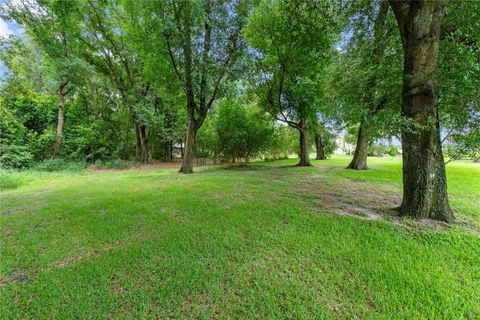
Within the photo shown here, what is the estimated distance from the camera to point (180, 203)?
14.1ft

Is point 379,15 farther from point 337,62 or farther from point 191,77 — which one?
point 191,77

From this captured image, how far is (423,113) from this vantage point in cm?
323

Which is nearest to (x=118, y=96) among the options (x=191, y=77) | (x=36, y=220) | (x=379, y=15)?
(x=191, y=77)

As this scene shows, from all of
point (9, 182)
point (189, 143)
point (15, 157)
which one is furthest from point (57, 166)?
point (189, 143)

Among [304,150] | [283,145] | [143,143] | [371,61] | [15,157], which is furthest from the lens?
[283,145]

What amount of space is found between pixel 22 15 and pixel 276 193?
17.1 metres

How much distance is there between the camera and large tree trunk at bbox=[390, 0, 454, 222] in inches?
127

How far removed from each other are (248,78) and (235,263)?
9.57m

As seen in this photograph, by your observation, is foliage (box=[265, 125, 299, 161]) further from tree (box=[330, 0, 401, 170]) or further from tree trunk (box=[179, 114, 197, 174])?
tree (box=[330, 0, 401, 170])

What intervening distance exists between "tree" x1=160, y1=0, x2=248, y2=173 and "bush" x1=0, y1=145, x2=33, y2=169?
9.71 meters

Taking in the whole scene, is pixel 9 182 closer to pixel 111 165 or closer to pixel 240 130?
pixel 111 165

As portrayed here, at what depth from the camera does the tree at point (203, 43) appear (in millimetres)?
7598

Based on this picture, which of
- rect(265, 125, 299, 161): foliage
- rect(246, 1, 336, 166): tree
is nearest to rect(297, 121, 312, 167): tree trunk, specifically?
rect(246, 1, 336, 166): tree

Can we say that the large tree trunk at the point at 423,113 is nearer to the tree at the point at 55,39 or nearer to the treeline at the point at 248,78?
the treeline at the point at 248,78
